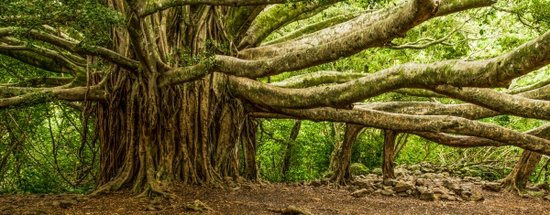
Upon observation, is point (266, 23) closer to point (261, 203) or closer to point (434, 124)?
point (261, 203)

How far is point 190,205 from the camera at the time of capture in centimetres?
587

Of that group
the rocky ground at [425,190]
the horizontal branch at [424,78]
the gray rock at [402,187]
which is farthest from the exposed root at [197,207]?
the gray rock at [402,187]

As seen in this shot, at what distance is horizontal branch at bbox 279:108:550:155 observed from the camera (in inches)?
237

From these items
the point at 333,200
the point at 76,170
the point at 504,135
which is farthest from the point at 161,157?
the point at 76,170

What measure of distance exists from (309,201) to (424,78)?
3.62 m

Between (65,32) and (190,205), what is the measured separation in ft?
16.4

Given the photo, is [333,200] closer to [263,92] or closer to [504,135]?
[263,92]

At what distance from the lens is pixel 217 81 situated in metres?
7.81

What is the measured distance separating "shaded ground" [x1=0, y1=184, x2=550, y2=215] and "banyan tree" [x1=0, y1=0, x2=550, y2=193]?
16.3 inches

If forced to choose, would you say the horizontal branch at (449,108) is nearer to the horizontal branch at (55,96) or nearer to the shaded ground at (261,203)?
the shaded ground at (261,203)

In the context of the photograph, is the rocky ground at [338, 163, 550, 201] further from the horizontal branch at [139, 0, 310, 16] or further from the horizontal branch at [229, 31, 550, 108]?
the horizontal branch at [139, 0, 310, 16]

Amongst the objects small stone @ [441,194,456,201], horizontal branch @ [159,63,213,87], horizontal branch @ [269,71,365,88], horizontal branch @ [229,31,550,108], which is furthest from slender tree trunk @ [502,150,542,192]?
horizontal branch @ [159,63,213,87]

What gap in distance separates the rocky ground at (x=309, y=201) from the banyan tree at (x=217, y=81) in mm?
446

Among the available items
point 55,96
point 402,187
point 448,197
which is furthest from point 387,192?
point 55,96
